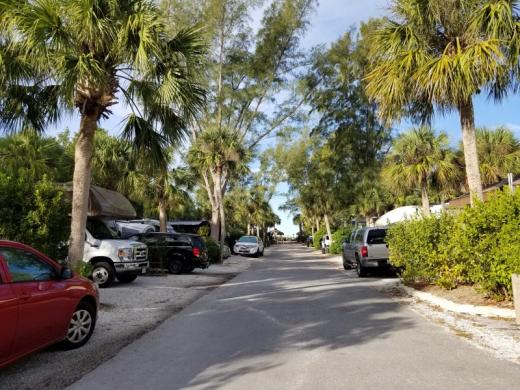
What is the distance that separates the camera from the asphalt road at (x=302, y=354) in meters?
5.12

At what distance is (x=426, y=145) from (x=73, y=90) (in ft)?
64.1

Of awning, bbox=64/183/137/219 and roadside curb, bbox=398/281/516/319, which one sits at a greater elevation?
awning, bbox=64/183/137/219

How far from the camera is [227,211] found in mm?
61531

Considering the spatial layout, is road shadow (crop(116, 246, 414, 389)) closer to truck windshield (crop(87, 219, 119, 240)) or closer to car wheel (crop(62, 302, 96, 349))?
car wheel (crop(62, 302, 96, 349))

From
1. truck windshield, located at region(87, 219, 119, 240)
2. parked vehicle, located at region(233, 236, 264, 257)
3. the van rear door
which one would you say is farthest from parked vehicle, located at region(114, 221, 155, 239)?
parked vehicle, located at region(233, 236, 264, 257)

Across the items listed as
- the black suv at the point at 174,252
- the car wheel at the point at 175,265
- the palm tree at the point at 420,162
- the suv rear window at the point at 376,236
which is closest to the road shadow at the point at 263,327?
the suv rear window at the point at 376,236

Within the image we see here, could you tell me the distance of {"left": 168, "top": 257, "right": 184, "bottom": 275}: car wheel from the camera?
1942 centimetres

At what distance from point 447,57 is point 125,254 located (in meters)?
10.1

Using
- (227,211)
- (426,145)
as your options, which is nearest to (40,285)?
(426,145)

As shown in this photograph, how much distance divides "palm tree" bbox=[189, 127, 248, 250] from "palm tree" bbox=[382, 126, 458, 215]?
8458mm

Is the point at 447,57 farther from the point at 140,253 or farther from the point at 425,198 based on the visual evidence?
the point at 425,198

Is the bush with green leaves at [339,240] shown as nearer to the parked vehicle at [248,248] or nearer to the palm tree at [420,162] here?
the parked vehicle at [248,248]

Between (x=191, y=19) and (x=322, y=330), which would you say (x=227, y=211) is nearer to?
(x=191, y=19)

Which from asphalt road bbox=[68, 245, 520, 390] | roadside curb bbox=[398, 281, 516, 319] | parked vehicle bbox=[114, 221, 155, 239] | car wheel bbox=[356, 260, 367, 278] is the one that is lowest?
asphalt road bbox=[68, 245, 520, 390]
